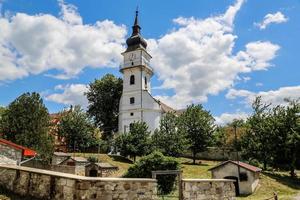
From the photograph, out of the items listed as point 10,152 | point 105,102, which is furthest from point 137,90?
point 10,152

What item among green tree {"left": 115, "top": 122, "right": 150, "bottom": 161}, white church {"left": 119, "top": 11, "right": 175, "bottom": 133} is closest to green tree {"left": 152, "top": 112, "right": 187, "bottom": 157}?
green tree {"left": 115, "top": 122, "right": 150, "bottom": 161}

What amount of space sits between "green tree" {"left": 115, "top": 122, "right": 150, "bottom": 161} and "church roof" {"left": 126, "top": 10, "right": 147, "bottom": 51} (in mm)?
17397

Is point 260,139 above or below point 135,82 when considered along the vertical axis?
below

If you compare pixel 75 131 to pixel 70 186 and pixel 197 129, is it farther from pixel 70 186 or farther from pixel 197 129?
pixel 70 186

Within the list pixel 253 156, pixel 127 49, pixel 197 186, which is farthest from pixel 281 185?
pixel 127 49

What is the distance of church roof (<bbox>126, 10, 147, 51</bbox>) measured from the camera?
167 feet

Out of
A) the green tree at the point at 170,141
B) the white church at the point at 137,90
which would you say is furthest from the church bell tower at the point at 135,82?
Answer: the green tree at the point at 170,141

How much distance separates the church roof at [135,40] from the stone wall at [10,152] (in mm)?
38157

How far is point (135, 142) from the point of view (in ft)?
123

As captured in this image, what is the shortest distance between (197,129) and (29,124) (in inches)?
957

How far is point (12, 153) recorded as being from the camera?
45.2 feet

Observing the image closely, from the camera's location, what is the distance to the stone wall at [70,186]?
24.5ft

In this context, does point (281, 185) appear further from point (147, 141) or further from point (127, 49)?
point (127, 49)

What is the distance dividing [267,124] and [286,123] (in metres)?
2.09
